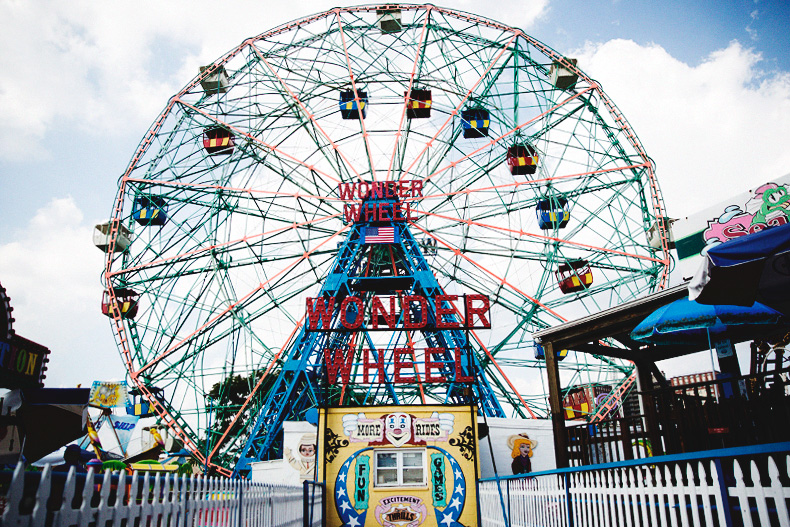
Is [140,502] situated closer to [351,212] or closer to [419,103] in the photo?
[351,212]

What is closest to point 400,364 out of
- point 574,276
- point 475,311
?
point 475,311

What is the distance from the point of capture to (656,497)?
4.69 meters

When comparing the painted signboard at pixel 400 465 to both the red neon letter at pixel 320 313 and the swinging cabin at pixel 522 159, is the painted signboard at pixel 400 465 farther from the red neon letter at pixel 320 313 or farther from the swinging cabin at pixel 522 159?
the swinging cabin at pixel 522 159

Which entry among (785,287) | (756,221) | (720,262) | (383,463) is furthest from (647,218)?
(720,262)

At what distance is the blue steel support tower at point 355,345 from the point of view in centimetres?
1830

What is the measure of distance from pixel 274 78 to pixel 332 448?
53.4ft

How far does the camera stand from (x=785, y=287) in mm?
6168

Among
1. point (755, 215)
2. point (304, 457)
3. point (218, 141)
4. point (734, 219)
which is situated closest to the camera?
point (755, 215)

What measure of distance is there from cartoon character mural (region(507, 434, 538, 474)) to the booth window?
5136 millimetres

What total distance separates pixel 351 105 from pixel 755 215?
47.9ft

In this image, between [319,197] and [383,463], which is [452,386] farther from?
[319,197]

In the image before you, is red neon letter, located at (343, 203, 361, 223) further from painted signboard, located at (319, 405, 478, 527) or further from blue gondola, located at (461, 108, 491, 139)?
painted signboard, located at (319, 405, 478, 527)

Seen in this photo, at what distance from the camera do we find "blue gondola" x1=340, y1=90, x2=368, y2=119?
21.9 m

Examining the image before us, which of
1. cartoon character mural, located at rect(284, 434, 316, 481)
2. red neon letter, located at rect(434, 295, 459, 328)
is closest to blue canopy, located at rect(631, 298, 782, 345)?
red neon letter, located at rect(434, 295, 459, 328)
